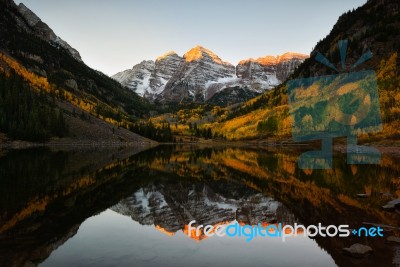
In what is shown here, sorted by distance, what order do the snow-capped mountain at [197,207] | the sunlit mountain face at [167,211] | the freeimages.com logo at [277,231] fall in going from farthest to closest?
the snow-capped mountain at [197,207], the freeimages.com logo at [277,231], the sunlit mountain face at [167,211]

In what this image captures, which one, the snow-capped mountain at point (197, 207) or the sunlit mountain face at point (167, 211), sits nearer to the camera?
the sunlit mountain face at point (167, 211)

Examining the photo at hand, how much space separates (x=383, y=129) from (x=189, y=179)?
444 feet

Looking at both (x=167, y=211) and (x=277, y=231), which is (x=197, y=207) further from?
(x=277, y=231)

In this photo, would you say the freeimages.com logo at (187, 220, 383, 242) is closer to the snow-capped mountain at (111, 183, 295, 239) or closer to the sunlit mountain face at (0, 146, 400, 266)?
the sunlit mountain face at (0, 146, 400, 266)

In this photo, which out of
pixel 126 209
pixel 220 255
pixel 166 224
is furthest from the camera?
pixel 126 209

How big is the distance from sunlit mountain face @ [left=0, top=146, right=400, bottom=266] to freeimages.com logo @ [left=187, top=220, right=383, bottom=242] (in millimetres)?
655

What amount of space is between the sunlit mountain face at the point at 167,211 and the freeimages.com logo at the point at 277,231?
25.8 inches

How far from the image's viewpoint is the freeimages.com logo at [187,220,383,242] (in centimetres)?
2059

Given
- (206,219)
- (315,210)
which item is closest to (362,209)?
(315,210)

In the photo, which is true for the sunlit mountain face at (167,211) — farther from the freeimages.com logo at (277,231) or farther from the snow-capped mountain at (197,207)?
the freeimages.com logo at (277,231)

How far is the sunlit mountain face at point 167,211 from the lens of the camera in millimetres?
17531

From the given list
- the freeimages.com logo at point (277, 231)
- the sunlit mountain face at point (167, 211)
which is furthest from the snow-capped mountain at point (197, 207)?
the freeimages.com logo at point (277, 231)

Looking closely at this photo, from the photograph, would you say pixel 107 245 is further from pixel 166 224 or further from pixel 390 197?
pixel 390 197

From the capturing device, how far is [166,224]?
24.2 metres
